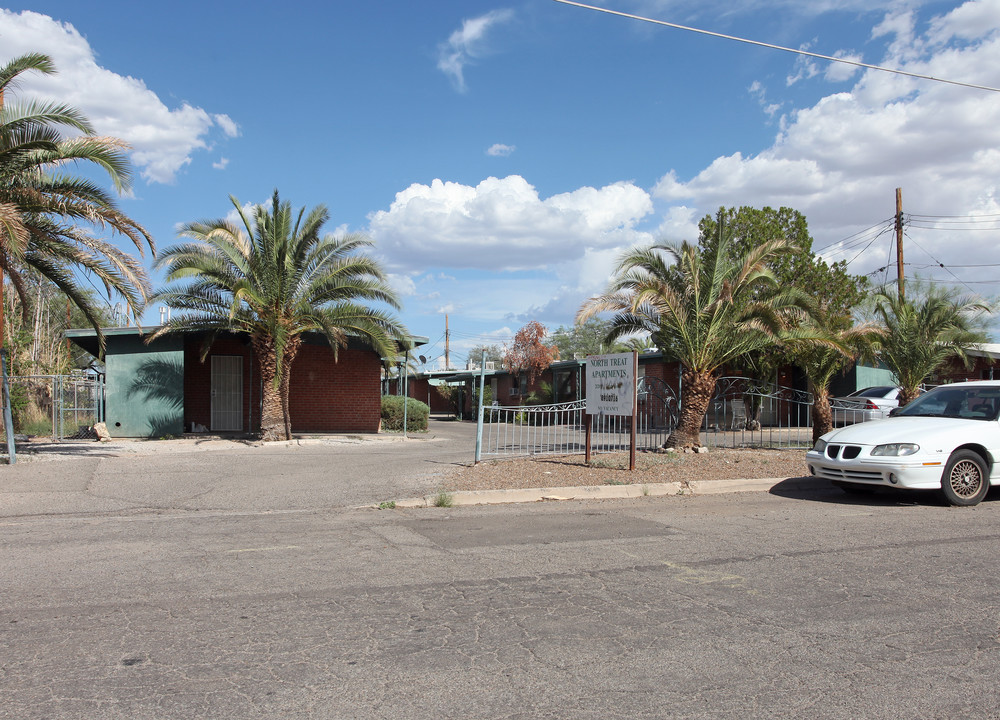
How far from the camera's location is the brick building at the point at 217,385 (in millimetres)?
19219

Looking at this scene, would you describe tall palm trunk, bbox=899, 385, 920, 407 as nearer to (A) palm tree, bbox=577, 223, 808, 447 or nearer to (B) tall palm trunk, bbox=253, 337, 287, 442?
(A) palm tree, bbox=577, 223, 808, 447

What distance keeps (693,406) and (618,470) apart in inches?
136

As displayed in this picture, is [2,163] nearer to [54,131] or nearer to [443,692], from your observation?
[54,131]

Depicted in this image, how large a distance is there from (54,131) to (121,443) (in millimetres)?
8094

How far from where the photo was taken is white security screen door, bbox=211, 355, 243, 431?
21.7 m

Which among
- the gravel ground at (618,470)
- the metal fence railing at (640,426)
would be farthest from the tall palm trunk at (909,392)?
the gravel ground at (618,470)

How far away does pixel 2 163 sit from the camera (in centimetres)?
1198

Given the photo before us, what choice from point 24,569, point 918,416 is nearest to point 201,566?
point 24,569

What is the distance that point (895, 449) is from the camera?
9.16 meters

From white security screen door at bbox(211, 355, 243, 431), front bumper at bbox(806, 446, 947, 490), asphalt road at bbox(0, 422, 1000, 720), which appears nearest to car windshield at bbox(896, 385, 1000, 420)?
front bumper at bbox(806, 446, 947, 490)

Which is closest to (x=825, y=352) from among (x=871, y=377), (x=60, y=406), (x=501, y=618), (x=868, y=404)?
(x=868, y=404)

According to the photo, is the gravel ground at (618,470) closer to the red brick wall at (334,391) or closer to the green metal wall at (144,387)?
the green metal wall at (144,387)

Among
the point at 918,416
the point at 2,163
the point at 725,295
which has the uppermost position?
the point at 2,163

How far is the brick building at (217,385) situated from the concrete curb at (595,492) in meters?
11.8
